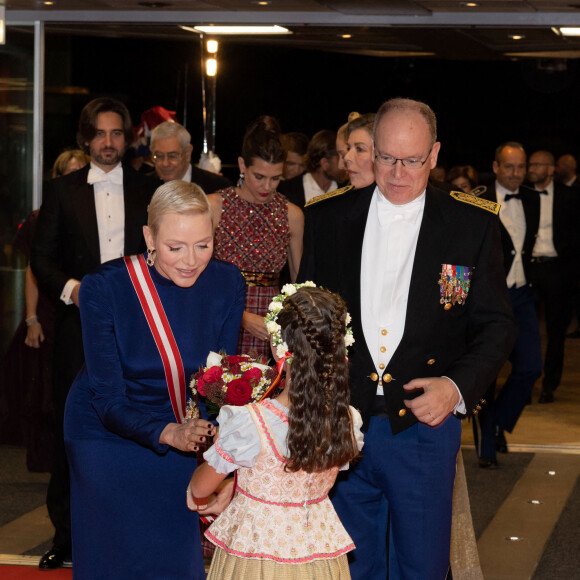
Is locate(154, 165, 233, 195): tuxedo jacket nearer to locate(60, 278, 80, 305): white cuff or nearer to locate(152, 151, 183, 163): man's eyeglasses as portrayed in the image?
locate(152, 151, 183, 163): man's eyeglasses

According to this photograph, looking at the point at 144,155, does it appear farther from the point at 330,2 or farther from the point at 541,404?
the point at 541,404

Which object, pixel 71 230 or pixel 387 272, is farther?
pixel 71 230

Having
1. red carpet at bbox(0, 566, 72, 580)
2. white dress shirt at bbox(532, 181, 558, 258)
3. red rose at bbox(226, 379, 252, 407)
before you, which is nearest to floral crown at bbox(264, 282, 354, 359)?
red rose at bbox(226, 379, 252, 407)

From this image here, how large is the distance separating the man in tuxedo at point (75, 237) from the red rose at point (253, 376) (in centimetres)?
164

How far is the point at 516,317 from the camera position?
6160 millimetres

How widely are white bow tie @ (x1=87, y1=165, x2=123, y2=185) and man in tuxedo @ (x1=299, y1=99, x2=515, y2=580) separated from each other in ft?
5.41

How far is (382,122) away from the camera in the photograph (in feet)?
9.29

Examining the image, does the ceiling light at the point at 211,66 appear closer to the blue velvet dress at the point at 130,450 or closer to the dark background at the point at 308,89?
the dark background at the point at 308,89

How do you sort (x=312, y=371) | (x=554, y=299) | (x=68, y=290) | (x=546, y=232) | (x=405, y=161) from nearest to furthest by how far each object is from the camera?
(x=312, y=371) < (x=405, y=161) < (x=68, y=290) < (x=554, y=299) < (x=546, y=232)

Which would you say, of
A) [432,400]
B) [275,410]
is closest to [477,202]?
[432,400]

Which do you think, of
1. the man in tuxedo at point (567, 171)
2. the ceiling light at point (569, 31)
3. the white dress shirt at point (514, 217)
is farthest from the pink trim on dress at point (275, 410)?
the man in tuxedo at point (567, 171)

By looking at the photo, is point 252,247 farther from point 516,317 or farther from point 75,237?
point 516,317

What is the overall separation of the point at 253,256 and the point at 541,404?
3.89m

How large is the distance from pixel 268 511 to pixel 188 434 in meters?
0.27
